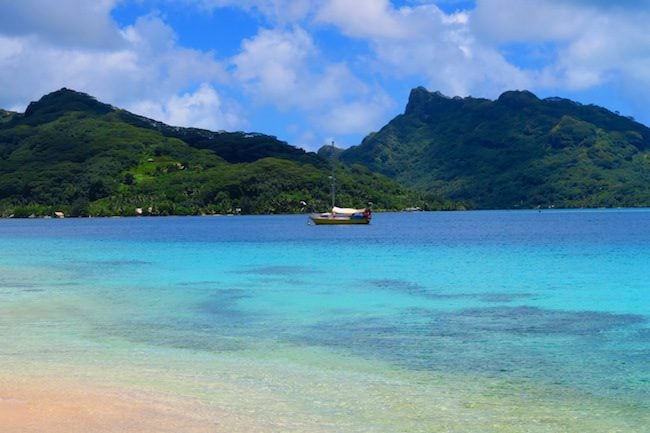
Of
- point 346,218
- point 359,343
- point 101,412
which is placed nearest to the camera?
point 101,412

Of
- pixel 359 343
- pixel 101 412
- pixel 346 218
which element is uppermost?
pixel 346 218

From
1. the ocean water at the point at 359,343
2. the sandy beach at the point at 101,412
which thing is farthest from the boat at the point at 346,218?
the sandy beach at the point at 101,412

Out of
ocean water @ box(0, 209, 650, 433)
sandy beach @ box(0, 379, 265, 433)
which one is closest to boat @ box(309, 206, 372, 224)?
ocean water @ box(0, 209, 650, 433)

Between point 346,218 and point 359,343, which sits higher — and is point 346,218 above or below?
above

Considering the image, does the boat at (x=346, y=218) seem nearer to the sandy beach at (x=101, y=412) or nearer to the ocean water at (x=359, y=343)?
the ocean water at (x=359, y=343)

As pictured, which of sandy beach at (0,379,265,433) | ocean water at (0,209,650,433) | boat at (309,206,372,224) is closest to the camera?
sandy beach at (0,379,265,433)

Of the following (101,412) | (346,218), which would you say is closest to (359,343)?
(101,412)

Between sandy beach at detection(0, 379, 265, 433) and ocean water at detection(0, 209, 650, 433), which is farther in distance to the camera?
ocean water at detection(0, 209, 650, 433)

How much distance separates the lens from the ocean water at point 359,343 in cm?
1620

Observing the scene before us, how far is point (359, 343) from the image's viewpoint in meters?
24.9

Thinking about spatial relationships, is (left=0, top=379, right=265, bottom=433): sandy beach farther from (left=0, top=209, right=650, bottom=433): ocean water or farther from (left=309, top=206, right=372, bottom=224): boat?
(left=309, top=206, right=372, bottom=224): boat

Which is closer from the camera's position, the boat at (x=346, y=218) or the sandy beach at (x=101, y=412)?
the sandy beach at (x=101, y=412)

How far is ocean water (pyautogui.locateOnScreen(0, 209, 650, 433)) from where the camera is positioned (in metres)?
16.2

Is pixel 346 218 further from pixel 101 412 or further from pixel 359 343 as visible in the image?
pixel 101 412
